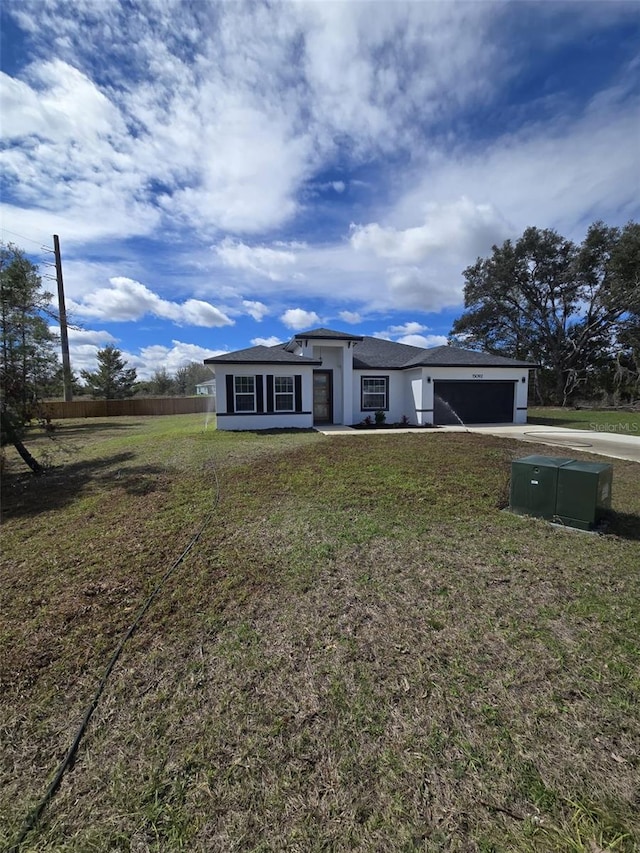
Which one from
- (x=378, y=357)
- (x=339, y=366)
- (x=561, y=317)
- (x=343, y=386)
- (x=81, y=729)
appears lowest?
(x=81, y=729)

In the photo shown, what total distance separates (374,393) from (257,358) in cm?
587

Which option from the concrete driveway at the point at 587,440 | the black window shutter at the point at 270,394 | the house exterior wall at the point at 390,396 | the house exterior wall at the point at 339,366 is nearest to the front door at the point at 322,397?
the house exterior wall at the point at 339,366

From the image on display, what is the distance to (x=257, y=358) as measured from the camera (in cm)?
1446

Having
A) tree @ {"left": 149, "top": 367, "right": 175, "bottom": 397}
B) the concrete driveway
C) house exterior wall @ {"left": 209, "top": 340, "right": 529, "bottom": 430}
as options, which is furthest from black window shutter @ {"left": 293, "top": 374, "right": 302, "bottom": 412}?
tree @ {"left": 149, "top": 367, "right": 175, "bottom": 397}

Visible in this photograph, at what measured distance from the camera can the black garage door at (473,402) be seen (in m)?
17.1

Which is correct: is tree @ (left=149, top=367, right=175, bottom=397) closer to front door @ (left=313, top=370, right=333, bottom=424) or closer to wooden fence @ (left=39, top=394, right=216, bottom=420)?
wooden fence @ (left=39, top=394, right=216, bottom=420)

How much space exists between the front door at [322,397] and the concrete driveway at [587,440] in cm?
686

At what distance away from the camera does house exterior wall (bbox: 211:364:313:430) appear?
14391 millimetres

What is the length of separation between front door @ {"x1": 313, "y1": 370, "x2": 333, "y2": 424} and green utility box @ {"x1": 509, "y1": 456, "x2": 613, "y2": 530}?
12008 millimetres

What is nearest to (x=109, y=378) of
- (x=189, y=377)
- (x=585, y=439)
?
(x=189, y=377)

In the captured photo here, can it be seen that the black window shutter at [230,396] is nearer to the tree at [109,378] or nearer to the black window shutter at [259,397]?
the black window shutter at [259,397]

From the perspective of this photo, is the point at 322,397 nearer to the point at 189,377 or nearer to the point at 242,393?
the point at 242,393

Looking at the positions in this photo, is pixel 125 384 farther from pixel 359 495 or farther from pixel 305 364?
pixel 359 495

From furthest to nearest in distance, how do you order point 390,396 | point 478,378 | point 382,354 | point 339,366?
1. point 382,354
2. point 390,396
3. point 478,378
4. point 339,366
